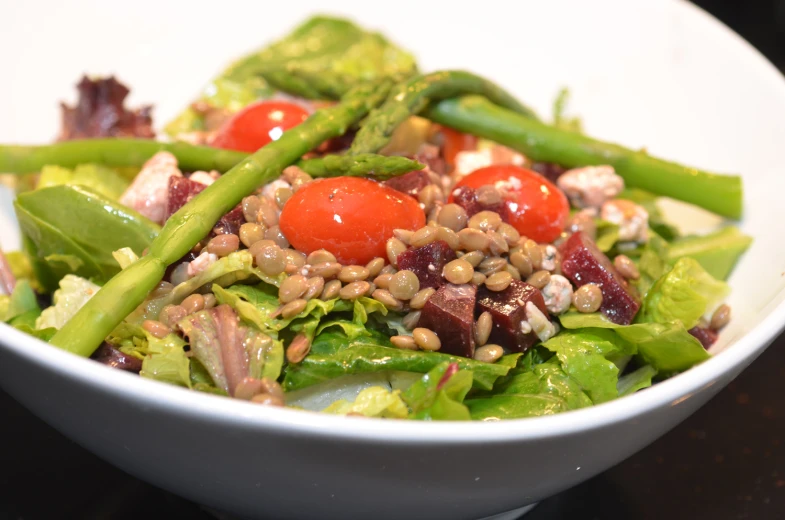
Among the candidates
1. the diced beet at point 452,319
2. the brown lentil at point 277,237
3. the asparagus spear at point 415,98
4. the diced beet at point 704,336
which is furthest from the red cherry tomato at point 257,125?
the diced beet at point 704,336

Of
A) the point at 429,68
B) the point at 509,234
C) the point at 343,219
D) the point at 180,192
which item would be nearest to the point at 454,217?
the point at 509,234

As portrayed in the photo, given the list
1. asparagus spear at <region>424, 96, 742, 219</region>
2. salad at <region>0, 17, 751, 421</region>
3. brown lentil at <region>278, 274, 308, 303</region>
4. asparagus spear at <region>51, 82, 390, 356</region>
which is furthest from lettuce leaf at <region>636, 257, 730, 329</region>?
asparagus spear at <region>51, 82, 390, 356</region>

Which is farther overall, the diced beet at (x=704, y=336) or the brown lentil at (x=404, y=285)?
the diced beet at (x=704, y=336)

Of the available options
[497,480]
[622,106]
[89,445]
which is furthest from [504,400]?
[622,106]

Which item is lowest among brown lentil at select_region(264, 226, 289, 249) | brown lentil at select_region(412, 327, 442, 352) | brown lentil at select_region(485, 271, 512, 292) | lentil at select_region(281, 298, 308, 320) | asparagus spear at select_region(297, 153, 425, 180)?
brown lentil at select_region(412, 327, 442, 352)

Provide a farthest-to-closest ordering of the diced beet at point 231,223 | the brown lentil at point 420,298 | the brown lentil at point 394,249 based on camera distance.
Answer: the diced beet at point 231,223, the brown lentil at point 394,249, the brown lentil at point 420,298

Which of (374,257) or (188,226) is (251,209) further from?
(374,257)

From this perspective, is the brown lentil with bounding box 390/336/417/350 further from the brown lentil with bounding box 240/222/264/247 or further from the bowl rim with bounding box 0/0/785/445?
the bowl rim with bounding box 0/0/785/445

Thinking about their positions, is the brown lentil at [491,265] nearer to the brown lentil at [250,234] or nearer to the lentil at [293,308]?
the lentil at [293,308]
